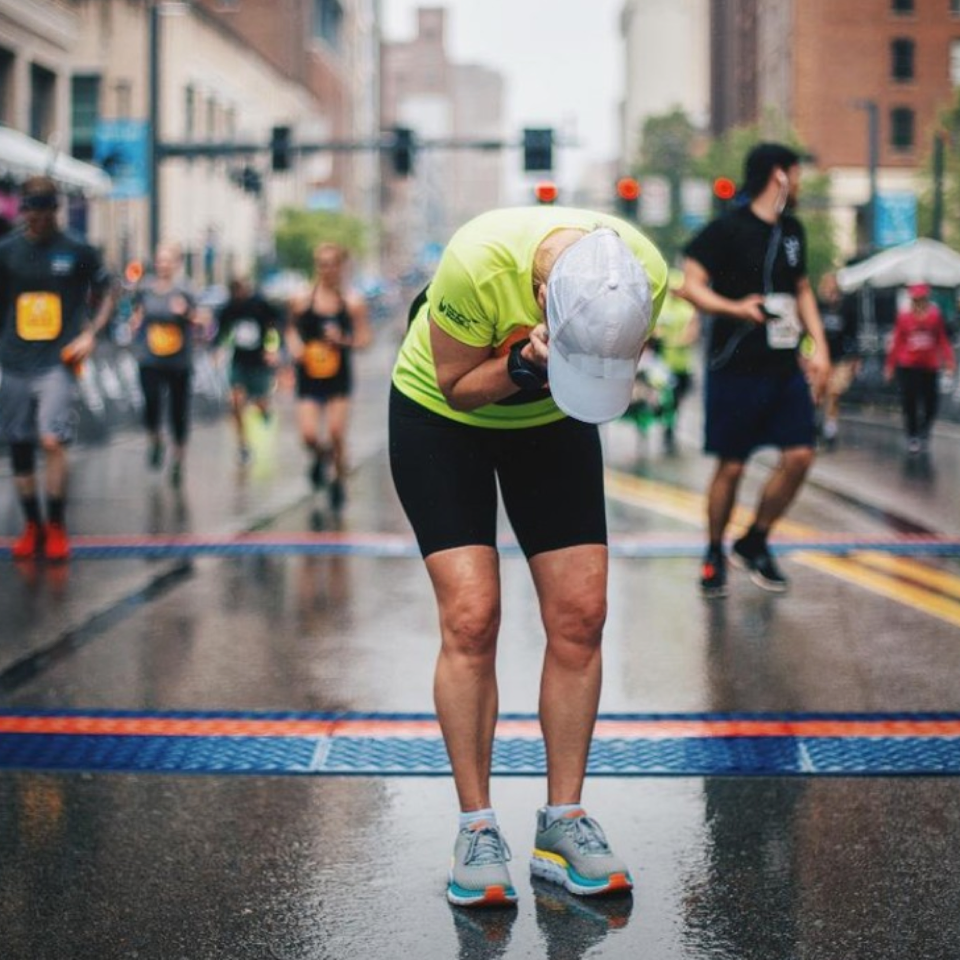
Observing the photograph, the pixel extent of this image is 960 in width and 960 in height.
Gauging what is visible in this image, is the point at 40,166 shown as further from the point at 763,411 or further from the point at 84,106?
the point at 84,106

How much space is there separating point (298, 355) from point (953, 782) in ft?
26.8

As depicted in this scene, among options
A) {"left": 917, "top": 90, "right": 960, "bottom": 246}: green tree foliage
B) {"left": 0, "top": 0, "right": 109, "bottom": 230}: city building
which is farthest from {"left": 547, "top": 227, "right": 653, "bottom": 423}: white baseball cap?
{"left": 917, "top": 90, "right": 960, "bottom": 246}: green tree foliage

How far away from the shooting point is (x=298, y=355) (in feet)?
40.2

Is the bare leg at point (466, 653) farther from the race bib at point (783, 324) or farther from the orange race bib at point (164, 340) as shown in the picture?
the orange race bib at point (164, 340)

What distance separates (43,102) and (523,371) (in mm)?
37530

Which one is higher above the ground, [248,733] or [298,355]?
[298,355]

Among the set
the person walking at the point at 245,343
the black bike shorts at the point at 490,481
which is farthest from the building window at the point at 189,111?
the black bike shorts at the point at 490,481

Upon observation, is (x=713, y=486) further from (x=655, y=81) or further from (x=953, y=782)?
(x=655, y=81)

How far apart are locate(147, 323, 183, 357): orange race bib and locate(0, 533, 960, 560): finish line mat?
13.3 feet

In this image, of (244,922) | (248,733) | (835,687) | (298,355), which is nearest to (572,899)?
(244,922)

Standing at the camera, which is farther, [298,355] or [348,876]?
[298,355]

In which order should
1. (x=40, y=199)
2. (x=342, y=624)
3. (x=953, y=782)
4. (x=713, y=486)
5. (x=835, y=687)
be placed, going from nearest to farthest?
1. (x=953, y=782)
2. (x=835, y=687)
3. (x=342, y=624)
4. (x=713, y=486)
5. (x=40, y=199)

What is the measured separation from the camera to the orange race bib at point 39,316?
29.6 feet

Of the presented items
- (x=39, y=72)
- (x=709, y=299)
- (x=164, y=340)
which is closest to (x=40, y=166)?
(x=164, y=340)
